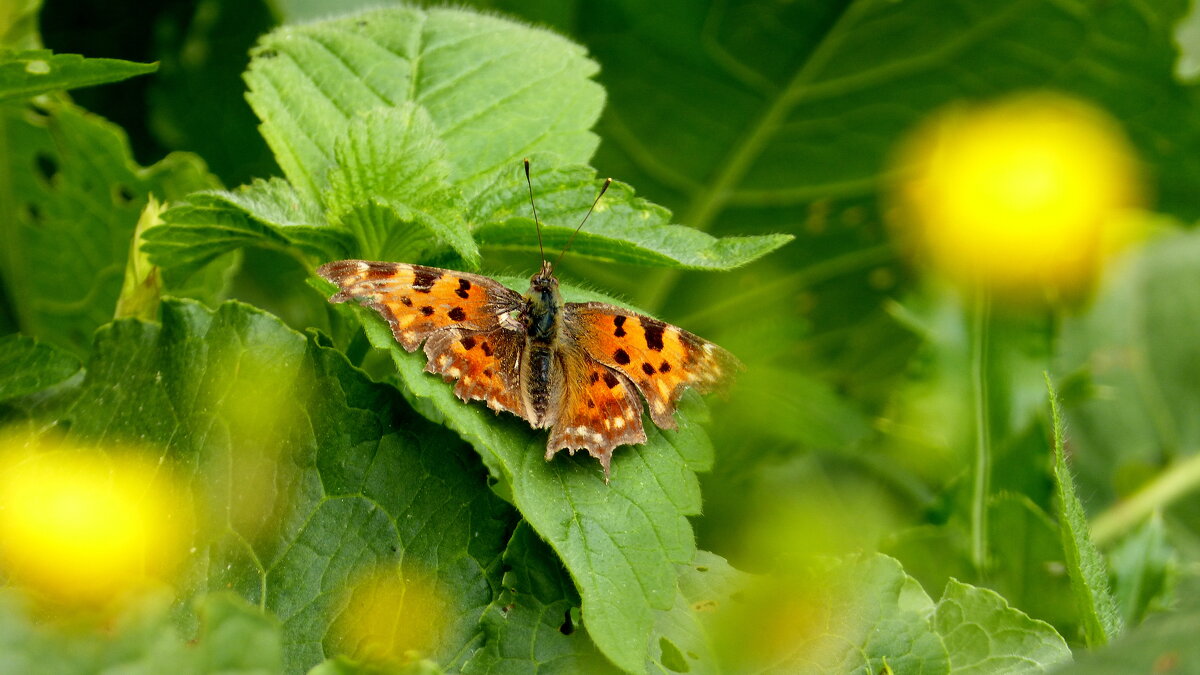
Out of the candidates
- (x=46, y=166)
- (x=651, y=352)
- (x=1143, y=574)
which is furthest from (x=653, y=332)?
(x=46, y=166)

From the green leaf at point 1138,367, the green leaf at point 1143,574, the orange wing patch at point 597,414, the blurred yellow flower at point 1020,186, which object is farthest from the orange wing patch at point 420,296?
the green leaf at point 1138,367

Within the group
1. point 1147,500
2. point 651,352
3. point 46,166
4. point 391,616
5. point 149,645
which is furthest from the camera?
point 1147,500

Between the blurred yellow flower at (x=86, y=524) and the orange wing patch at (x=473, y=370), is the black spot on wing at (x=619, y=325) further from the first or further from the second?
the blurred yellow flower at (x=86, y=524)

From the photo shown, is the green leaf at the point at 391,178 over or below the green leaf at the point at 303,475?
over

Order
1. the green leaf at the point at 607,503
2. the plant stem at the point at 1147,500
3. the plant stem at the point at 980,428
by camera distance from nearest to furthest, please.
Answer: the green leaf at the point at 607,503
the plant stem at the point at 980,428
the plant stem at the point at 1147,500

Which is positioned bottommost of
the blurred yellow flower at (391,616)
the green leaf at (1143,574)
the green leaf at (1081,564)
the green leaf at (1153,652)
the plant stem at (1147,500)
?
the plant stem at (1147,500)

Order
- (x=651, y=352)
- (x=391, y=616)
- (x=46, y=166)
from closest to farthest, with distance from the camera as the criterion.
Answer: (x=391, y=616), (x=651, y=352), (x=46, y=166)

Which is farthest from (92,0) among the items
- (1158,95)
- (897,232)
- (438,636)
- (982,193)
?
(1158,95)

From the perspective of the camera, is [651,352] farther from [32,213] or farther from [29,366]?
[32,213]
